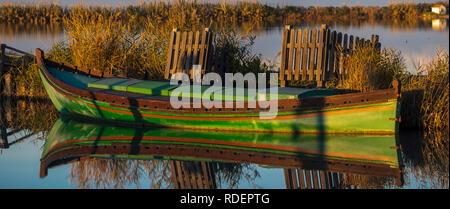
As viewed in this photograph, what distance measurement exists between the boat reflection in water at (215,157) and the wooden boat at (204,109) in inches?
9.2

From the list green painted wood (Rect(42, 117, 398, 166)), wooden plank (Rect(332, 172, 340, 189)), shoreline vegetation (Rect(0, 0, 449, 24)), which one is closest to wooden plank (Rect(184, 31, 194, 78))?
green painted wood (Rect(42, 117, 398, 166))

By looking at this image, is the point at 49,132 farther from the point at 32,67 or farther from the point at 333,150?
the point at 333,150

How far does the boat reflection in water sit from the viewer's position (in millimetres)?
12906

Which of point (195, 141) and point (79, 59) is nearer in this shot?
point (195, 141)

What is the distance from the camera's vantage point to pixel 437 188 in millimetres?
12031

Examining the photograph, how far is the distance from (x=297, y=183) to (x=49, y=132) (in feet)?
25.0

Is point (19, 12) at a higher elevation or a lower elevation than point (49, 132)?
higher

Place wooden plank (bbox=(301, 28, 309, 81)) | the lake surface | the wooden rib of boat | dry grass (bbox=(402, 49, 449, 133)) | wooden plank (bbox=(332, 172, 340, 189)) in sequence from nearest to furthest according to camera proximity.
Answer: wooden plank (bbox=(332, 172, 340, 189)) → the wooden rib of boat → dry grass (bbox=(402, 49, 449, 133)) → wooden plank (bbox=(301, 28, 309, 81)) → the lake surface

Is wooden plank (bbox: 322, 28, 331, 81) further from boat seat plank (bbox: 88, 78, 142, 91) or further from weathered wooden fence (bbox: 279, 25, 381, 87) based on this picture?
boat seat plank (bbox: 88, 78, 142, 91)

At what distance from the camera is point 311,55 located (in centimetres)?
1831

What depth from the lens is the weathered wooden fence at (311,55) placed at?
18.3 meters

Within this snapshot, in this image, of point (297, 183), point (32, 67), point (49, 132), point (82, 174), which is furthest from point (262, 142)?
point (32, 67)

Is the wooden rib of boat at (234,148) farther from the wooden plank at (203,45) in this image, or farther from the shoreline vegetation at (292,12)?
the shoreline vegetation at (292,12)

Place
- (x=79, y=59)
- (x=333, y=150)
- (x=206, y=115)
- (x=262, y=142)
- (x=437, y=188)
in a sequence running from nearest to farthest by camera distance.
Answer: (x=437, y=188), (x=333, y=150), (x=262, y=142), (x=206, y=115), (x=79, y=59)
